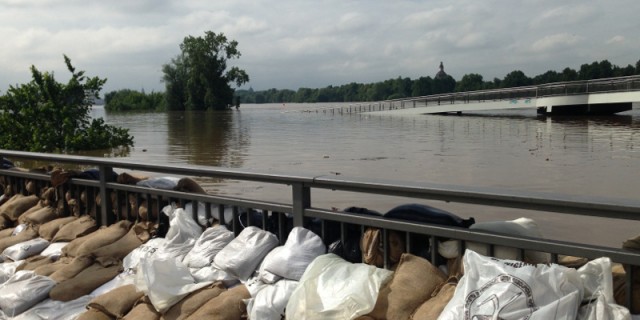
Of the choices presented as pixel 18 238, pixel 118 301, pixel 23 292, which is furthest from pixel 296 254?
pixel 18 238

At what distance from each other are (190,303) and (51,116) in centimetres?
2199

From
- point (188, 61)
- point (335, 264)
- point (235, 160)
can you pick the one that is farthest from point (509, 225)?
point (188, 61)

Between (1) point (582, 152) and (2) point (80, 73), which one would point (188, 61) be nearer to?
(2) point (80, 73)

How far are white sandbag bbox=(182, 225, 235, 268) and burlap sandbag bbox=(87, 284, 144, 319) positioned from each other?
433 mm

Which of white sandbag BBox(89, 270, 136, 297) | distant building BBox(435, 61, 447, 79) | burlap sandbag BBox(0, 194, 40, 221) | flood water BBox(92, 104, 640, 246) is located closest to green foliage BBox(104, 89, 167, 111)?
distant building BBox(435, 61, 447, 79)

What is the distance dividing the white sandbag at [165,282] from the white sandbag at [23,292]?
116cm

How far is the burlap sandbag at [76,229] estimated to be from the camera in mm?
5840

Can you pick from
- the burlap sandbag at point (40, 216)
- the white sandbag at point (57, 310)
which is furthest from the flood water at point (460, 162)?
the burlap sandbag at point (40, 216)

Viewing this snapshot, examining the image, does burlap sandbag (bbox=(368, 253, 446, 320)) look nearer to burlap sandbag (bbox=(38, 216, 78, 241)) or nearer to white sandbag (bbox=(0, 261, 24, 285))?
white sandbag (bbox=(0, 261, 24, 285))

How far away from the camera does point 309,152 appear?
24.6 m

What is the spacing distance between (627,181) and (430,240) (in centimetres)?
1331

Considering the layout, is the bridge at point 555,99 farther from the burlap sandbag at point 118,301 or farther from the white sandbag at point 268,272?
the burlap sandbag at point 118,301

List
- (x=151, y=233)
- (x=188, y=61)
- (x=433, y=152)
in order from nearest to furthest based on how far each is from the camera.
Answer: (x=151, y=233) → (x=433, y=152) → (x=188, y=61)

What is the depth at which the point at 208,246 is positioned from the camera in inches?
183
